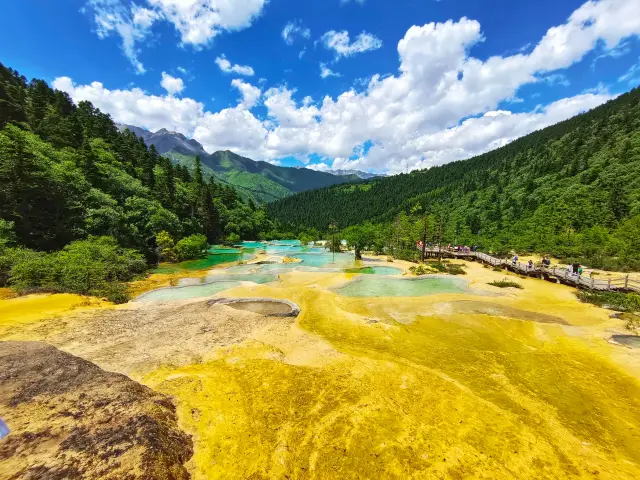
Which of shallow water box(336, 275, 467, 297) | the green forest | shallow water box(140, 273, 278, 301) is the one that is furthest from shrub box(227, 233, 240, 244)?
shallow water box(336, 275, 467, 297)

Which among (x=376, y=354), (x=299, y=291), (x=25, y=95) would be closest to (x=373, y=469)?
(x=376, y=354)

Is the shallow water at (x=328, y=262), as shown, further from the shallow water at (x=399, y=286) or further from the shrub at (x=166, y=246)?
the shrub at (x=166, y=246)

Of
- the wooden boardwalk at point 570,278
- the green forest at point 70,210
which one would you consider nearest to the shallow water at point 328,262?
the wooden boardwalk at point 570,278

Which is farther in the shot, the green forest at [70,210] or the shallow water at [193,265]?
the shallow water at [193,265]

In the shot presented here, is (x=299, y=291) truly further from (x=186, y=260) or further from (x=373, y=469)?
(x=186, y=260)

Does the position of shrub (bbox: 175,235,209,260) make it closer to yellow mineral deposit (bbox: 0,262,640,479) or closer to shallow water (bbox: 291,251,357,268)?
shallow water (bbox: 291,251,357,268)

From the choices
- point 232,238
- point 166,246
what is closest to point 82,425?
point 166,246

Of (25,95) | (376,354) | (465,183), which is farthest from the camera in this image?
(465,183)
